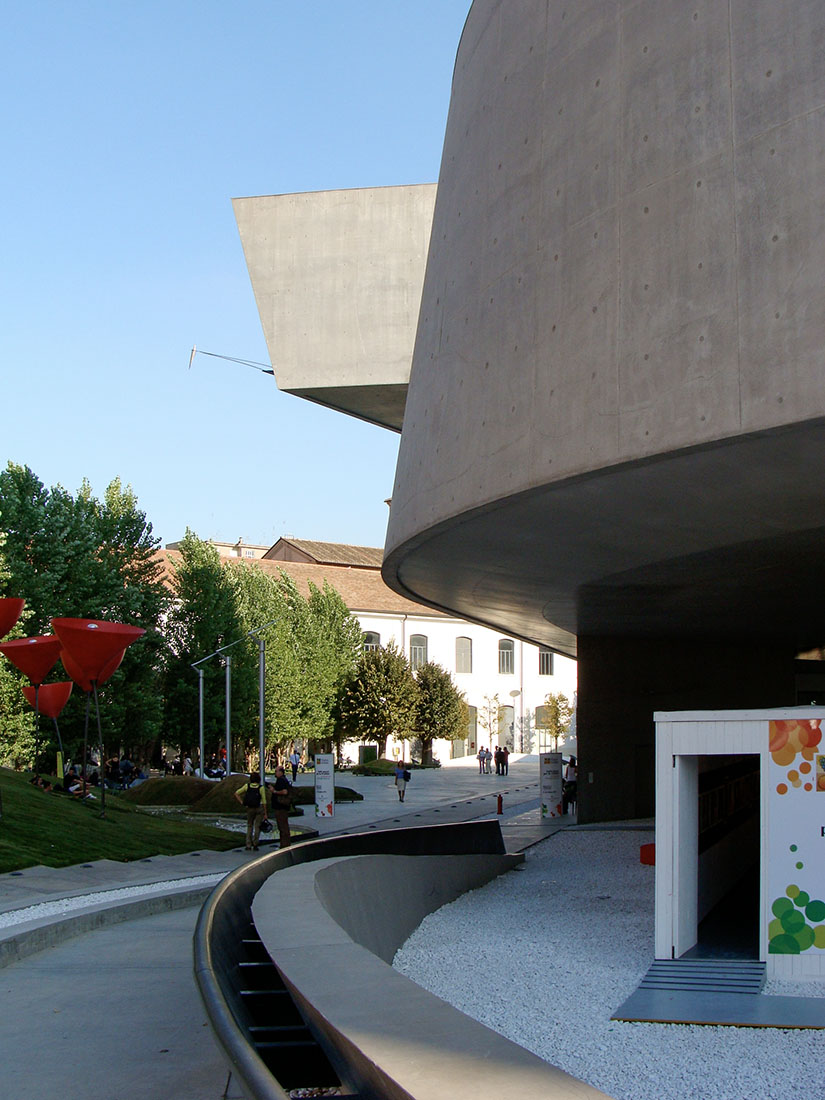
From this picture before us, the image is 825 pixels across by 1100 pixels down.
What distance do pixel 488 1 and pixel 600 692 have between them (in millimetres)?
19491

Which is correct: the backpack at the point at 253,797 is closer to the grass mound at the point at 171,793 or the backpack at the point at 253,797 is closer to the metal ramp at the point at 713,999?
the metal ramp at the point at 713,999

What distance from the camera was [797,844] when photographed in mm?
11852

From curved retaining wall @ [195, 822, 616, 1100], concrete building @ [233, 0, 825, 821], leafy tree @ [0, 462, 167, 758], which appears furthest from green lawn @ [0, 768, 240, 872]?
leafy tree @ [0, 462, 167, 758]

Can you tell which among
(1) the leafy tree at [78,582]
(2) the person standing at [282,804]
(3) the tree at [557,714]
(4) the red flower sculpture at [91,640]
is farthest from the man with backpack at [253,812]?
(3) the tree at [557,714]

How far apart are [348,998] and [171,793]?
35.0 m

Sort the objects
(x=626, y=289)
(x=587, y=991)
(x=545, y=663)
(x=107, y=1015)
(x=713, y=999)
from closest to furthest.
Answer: (x=107, y=1015)
(x=713, y=999)
(x=587, y=991)
(x=626, y=289)
(x=545, y=663)

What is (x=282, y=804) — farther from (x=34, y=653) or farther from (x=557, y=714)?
(x=557, y=714)

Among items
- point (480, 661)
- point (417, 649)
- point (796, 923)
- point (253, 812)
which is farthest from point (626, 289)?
point (480, 661)

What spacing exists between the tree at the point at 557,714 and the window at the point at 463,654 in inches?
237

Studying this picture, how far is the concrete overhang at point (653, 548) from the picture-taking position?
11.8m

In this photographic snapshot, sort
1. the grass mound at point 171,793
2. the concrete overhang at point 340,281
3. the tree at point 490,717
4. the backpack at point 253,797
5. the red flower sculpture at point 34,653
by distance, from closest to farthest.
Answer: the backpack at point 253,797
the concrete overhang at point 340,281
the red flower sculpture at point 34,653
the grass mound at point 171,793
the tree at point 490,717

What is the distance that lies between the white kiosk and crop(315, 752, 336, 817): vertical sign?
19.5m

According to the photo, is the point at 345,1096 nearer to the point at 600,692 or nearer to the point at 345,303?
the point at 345,303

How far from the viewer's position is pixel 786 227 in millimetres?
10141
